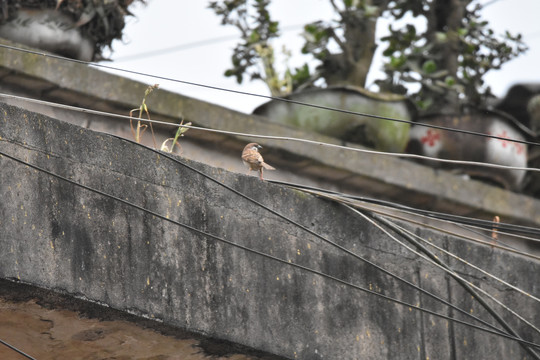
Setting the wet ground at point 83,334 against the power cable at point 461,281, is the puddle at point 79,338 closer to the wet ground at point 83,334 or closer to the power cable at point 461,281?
the wet ground at point 83,334

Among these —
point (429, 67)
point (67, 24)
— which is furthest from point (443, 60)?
point (67, 24)

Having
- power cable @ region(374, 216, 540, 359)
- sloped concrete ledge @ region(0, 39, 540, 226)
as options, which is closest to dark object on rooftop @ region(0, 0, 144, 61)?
sloped concrete ledge @ region(0, 39, 540, 226)

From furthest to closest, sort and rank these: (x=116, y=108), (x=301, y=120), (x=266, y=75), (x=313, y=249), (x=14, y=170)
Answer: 1. (x=266, y=75)
2. (x=301, y=120)
3. (x=116, y=108)
4. (x=313, y=249)
5. (x=14, y=170)

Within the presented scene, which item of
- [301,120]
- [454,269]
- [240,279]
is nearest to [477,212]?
[301,120]

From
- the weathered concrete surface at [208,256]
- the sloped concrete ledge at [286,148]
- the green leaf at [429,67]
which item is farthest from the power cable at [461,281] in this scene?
the green leaf at [429,67]

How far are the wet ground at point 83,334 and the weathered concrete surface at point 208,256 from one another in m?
0.05

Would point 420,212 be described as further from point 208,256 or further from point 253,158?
point 208,256

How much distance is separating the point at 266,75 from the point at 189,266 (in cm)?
412

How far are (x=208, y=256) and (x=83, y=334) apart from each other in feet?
1.89

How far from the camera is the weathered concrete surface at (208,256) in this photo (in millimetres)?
3787

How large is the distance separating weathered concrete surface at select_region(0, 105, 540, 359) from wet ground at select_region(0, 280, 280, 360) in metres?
0.05

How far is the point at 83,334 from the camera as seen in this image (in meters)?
3.88

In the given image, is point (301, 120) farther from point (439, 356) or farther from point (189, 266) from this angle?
point (189, 266)

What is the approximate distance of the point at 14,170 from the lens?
3.76 meters
